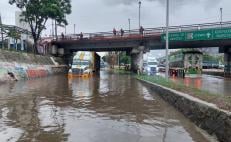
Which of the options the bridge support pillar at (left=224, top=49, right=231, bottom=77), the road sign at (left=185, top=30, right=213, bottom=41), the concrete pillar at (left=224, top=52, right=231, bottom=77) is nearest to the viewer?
the road sign at (left=185, top=30, right=213, bottom=41)

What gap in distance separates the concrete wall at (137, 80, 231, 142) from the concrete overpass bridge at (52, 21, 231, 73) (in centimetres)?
3166

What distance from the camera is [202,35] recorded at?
46.4 m

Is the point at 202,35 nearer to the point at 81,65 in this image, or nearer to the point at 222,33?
the point at 222,33

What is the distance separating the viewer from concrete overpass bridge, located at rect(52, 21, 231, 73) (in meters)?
46.2

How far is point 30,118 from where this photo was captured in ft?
44.0

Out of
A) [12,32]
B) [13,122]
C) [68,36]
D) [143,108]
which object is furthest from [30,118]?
[68,36]

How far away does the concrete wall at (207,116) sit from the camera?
9289 millimetres

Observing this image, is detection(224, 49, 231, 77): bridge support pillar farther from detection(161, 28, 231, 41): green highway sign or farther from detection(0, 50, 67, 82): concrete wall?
detection(0, 50, 67, 82): concrete wall

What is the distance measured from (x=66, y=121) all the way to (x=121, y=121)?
6.60 ft

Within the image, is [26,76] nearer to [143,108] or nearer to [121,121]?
[143,108]

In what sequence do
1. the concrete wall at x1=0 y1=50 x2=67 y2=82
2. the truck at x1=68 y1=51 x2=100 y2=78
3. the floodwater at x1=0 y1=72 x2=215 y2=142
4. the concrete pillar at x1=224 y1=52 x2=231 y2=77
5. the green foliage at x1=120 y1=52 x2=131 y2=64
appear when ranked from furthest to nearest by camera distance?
the green foliage at x1=120 y1=52 x2=131 y2=64, the concrete pillar at x1=224 y1=52 x2=231 y2=77, the truck at x1=68 y1=51 x2=100 y2=78, the concrete wall at x1=0 y1=50 x2=67 y2=82, the floodwater at x1=0 y1=72 x2=215 y2=142

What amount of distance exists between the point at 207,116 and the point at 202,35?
36871 millimetres

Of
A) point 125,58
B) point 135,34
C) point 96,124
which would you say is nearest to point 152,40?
point 135,34

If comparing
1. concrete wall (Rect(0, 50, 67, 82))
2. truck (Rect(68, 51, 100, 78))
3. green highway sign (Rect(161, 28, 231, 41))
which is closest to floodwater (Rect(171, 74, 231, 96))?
green highway sign (Rect(161, 28, 231, 41))
